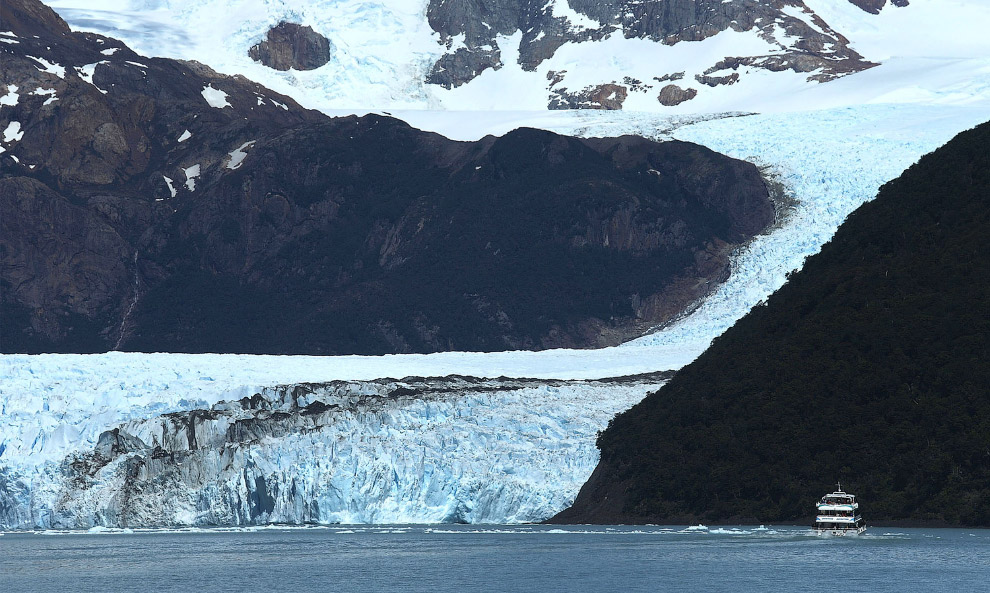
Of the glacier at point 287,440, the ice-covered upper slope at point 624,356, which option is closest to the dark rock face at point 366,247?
the ice-covered upper slope at point 624,356

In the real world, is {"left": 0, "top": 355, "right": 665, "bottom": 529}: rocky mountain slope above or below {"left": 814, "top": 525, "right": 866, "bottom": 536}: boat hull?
above

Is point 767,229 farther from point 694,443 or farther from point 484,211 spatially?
point 694,443

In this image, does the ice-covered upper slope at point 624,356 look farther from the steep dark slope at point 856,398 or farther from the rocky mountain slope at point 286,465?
the steep dark slope at point 856,398

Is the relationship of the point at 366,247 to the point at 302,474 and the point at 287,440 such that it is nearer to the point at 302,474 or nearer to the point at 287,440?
the point at 287,440

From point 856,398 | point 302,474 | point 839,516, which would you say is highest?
point 856,398

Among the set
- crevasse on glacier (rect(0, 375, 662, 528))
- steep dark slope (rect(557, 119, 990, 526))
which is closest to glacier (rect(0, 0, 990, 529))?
crevasse on glacier (rect(0, 375, 662, 528))

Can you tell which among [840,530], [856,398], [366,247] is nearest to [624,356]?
[856,398]

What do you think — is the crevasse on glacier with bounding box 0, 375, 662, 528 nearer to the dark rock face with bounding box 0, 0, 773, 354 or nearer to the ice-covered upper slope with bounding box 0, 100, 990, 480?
the ice-covered upper slope with bounding box 0, 100, 990, 480
